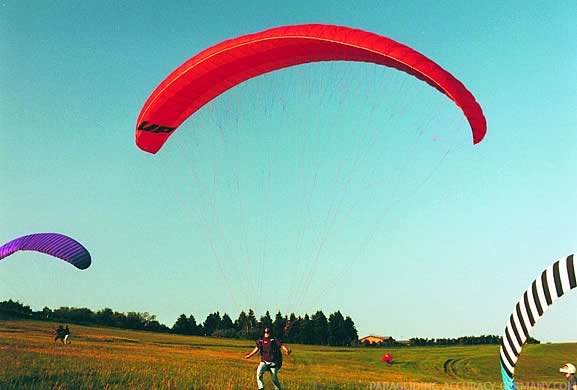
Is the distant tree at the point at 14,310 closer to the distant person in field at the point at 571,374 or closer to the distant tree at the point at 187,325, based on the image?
the distant tree at the point at 187,325

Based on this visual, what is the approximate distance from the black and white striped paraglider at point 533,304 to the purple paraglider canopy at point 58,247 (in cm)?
2043

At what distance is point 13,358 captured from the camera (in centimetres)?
1806

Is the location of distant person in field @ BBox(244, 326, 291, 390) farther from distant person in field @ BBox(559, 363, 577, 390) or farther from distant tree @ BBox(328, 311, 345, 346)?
distant tree @ BBox(328, 311, 345, 346)

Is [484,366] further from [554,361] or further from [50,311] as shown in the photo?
[50,311]

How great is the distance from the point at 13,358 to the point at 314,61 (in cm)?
1303

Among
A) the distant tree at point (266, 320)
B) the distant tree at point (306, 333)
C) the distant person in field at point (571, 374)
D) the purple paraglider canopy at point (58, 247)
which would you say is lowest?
the distant person in field at point (571, 374)

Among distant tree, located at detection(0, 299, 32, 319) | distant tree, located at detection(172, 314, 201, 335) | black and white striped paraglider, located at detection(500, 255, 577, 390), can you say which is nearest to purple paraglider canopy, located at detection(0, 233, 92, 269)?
black and white striped paraglider, located at detection(500, 255, 577, 390)

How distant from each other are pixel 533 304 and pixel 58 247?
21.6 metres

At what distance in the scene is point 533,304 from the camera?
363 inches

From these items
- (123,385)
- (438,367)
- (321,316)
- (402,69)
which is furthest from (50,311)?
(402,69)

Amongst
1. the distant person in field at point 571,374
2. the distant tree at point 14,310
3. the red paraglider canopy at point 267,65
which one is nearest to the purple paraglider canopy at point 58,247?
the red paraglider canopy at point 267,65

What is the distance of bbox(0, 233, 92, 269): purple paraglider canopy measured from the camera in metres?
25.7

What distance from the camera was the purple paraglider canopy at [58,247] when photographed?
→ 25.7 metres

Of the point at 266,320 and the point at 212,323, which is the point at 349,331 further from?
the point at 266,320
